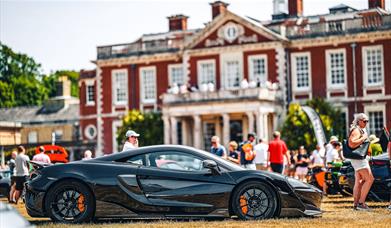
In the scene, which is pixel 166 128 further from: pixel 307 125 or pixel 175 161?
pixel 175 161

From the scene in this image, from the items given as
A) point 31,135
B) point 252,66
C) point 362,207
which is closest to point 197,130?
point 252,66

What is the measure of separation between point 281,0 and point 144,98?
36.9 feet

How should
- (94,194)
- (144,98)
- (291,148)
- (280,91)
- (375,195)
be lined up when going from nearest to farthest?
(94,194), (375,195), (291,148), (280,91), (144,98)

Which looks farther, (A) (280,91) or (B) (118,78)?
(B) (118,78)

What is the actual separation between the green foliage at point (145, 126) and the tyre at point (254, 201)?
41.4 metres

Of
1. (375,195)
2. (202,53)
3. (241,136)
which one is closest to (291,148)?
(241,136)

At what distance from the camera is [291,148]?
163ft

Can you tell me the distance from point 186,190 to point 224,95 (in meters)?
38.3

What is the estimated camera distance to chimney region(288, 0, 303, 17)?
197 feet

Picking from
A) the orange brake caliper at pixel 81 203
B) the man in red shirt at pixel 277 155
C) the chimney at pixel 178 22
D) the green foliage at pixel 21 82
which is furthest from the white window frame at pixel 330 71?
the green foliage at pixel 21 82

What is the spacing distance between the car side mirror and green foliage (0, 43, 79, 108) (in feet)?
251

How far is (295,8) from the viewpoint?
2367 inches

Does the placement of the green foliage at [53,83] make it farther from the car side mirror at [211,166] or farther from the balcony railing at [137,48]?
the car side mirror at [211,166]

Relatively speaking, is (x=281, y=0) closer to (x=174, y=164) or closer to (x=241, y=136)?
(x=241, y=136)
